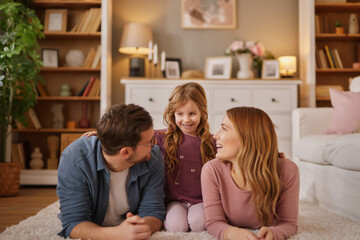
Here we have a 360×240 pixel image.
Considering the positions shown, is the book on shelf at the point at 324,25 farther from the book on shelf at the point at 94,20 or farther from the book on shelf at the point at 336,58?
the book on shelf at the point at 94,20

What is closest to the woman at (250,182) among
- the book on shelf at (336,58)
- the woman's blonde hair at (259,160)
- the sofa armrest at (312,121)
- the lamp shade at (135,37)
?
the woman's blonde hair at (259,160)

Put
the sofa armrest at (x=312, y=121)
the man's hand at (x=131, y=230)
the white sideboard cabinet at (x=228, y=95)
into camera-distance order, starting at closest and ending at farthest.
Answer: the man's hand at (x=131, y=230), the sofa armrest at (x=312, y=121), the white sideboard cabinet at (x=228, y=95)

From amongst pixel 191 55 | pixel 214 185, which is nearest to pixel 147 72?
pixel 191 55

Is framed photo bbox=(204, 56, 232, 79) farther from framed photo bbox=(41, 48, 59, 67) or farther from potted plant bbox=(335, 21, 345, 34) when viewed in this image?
framed photo bbox=(41, 48, 59, 67)

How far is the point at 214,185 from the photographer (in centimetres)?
143

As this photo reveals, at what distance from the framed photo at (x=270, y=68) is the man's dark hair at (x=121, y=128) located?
2455mm

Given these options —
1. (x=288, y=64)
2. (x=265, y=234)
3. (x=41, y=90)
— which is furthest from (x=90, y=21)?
(x=265, y=234)

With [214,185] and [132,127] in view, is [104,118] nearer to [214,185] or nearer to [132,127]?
[132,127]

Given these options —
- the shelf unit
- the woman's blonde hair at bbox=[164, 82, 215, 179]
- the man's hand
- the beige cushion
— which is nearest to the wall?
the shelf unit

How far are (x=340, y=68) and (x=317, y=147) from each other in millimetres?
1791

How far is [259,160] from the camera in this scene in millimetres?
1361

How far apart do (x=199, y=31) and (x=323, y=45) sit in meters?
1.34

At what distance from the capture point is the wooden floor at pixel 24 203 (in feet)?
6.38

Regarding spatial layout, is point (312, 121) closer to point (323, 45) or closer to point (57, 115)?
point (323, 45)
